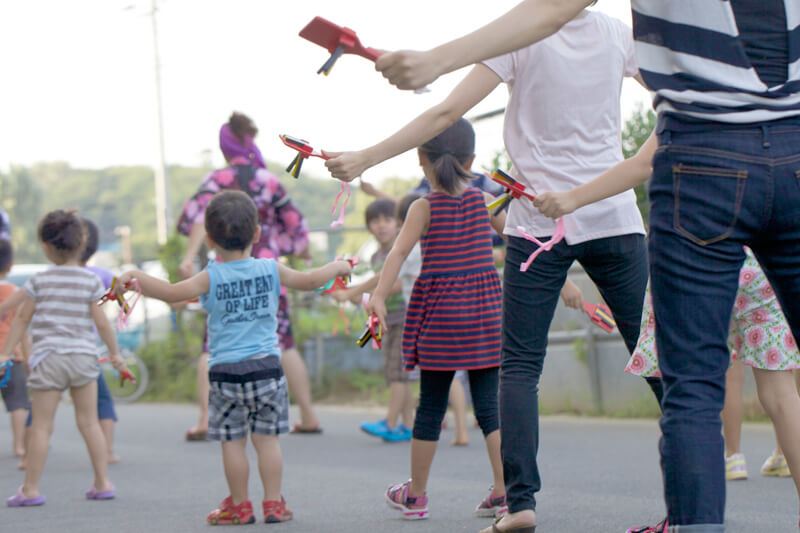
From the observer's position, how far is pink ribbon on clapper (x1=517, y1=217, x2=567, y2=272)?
3230 mm

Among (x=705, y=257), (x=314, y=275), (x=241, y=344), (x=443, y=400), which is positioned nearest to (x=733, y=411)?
(x=443, y=400)

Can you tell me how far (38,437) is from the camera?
16.7 feet

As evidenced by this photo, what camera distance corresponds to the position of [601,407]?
830 cm

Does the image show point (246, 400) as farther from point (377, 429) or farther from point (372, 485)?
point (377, 429)

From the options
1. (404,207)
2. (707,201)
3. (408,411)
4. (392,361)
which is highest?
(404,207)

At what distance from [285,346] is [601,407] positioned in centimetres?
262

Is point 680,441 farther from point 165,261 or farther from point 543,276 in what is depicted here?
point 165,261

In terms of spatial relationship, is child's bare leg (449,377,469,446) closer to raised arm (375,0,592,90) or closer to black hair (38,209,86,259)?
black hair (38,209,86,259)

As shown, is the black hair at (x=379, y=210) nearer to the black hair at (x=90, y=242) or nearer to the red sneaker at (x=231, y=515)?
the black hair at (x=90, y=242)

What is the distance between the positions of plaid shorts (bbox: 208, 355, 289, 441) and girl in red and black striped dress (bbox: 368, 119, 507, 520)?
1.85 feet

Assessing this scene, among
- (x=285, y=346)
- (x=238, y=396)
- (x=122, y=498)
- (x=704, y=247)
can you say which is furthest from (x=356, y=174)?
(x=285, y=346)

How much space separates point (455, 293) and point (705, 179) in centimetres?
235

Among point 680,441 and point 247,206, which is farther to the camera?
point 247,206

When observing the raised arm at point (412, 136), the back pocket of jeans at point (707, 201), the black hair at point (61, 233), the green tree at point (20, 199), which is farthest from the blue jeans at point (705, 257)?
the green tree at point (20, 199)
